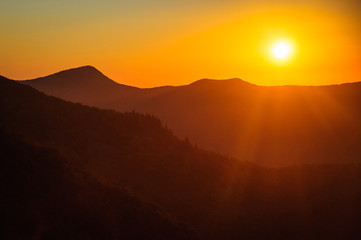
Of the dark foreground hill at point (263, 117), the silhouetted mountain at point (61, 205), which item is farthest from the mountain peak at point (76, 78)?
the silhouetted mountain at point (61, 205)

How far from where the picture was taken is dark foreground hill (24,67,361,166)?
71250 mm

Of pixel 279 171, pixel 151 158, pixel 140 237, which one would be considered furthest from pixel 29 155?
pixel 279 171

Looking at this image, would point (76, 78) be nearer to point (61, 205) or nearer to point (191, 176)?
point (191, 176)

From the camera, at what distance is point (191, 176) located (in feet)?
107

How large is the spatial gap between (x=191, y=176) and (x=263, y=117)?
5931 centimetres

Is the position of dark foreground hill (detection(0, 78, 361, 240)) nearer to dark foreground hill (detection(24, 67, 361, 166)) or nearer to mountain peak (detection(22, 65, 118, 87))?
dark foreground hill (detection(24, 67, 361, 166))

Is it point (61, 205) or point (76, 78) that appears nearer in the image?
point (61, 205)

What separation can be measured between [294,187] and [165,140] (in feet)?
39.8

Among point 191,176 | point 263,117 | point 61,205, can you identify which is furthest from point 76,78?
point 61,205

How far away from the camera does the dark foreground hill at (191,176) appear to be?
2788 cm

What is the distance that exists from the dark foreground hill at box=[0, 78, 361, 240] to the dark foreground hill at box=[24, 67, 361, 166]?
1230 inches

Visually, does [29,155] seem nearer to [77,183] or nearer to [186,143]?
[77,183]

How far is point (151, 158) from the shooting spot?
33594 millimetres

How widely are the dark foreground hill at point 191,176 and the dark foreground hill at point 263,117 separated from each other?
1230 inches
